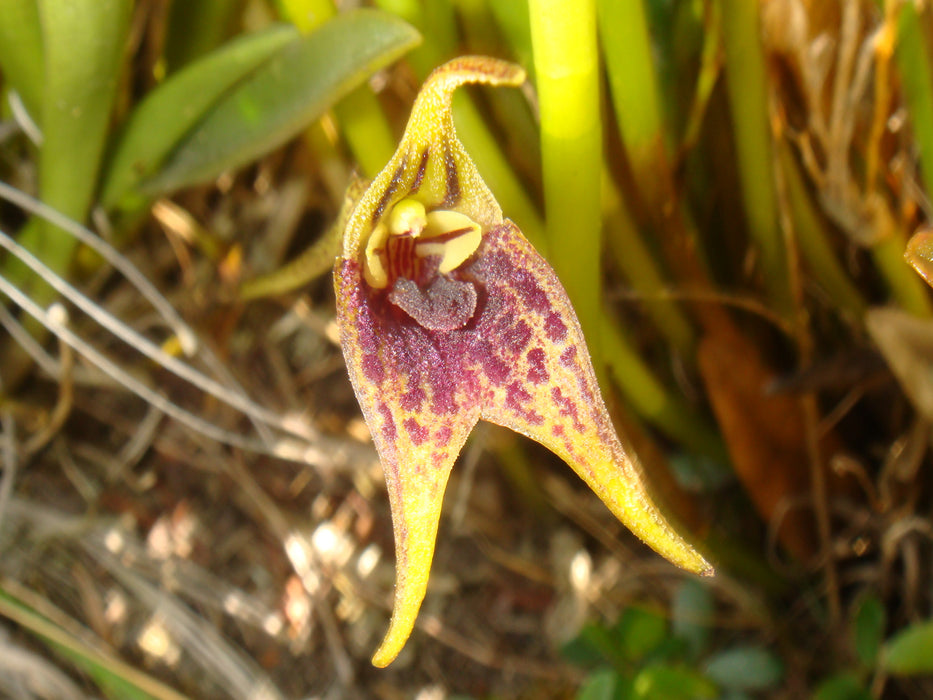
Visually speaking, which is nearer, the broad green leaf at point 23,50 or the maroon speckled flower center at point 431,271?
the maroon speckled flower center at point 431,271

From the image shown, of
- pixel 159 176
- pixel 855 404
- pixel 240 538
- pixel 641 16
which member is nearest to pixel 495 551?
pixel 240 538

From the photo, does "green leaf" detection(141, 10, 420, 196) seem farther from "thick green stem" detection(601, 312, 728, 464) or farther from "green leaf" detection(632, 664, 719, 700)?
"green leaf" detection(632, 664, 719, 700)

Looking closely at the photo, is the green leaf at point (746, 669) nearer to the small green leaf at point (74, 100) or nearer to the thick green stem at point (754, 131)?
the thick green stem at point (754, 131)

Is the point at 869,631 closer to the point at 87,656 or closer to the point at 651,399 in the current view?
the point at 651,399

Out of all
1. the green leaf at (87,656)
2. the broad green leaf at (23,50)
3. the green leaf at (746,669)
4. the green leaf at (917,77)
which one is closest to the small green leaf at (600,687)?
the green leaf at (746,669)

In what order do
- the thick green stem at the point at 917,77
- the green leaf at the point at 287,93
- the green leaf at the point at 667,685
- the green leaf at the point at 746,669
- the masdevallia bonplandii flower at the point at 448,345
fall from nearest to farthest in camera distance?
the masdevallia bonplandii flower at the point at 448,345 → the green leaf at the point at 287,93 → the thick green stem at the point at 917,77 → the green leaf at the point at 667,685 → the green leaf at the point at 746,669

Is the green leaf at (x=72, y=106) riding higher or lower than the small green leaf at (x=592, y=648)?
higher
